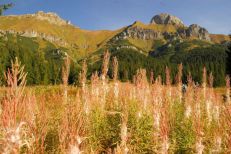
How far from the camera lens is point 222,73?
139m

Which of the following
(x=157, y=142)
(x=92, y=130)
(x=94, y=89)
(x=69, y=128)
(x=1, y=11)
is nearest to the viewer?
(x=69, y=128)

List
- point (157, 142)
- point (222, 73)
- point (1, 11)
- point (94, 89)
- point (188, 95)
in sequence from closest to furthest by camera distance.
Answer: point (157, 142), point (94, 89), point (188, 95), point (1, 11), point (222, 73)

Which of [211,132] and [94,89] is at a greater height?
[94,89]

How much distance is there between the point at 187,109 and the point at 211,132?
97 cm

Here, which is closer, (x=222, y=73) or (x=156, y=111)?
(x=156, y=111)

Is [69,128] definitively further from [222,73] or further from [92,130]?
[222,73]

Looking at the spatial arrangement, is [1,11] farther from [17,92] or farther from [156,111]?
[17,92]

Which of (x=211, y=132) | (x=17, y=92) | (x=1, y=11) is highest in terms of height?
(x=1, y=11)

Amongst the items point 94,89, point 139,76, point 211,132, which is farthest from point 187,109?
point 94,89

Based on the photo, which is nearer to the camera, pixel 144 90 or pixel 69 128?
pixel 69 128

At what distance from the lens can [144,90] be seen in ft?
35.1

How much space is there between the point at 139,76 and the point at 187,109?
67.7 inches

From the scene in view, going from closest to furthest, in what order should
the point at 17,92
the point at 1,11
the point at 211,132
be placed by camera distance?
the point at 17,92 < the point at 211,132 < the point at 1,11

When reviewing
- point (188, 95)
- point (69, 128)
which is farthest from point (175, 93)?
point (69, 128)
